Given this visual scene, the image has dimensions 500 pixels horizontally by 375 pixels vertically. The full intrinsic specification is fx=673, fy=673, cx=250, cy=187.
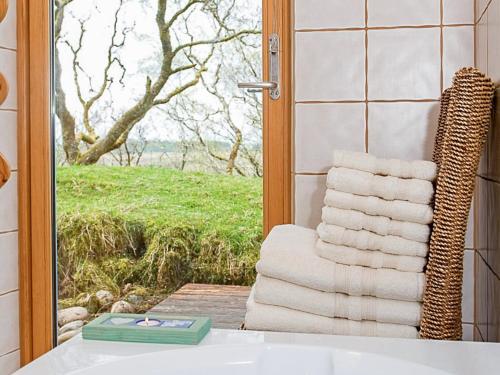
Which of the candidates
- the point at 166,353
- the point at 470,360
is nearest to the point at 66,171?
the point at 166,353

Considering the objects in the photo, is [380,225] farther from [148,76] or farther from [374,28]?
[148,76]

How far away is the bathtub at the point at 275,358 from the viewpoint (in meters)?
0.90

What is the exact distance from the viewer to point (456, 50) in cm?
171

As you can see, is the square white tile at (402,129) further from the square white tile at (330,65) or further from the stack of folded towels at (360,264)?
the stack of folded towels at (360,264)

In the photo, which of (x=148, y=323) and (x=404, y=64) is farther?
(x=404, y=64)

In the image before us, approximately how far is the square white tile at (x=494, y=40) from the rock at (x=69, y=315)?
4.63ft

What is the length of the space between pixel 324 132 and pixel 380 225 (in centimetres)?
48

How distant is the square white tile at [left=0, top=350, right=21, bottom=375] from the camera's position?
2.02 meters

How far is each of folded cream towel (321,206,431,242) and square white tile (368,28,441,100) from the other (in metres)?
0.49

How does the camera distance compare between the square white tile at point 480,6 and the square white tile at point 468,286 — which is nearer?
the square white tile at point 480,6

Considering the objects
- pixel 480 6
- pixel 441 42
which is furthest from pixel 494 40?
pixel 441 42

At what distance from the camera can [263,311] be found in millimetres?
1378

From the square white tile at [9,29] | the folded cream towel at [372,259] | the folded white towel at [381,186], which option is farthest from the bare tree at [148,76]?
the folded cream towel at [372,259]

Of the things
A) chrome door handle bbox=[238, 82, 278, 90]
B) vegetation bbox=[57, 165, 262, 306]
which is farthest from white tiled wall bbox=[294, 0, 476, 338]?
vegetation bbox=[57, 165, 262, 306]
